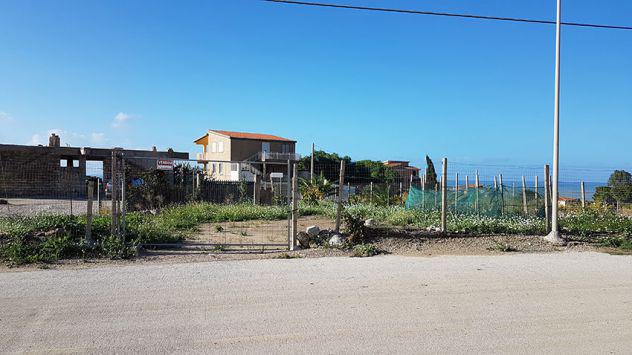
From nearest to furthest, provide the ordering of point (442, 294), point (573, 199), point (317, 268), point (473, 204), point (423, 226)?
point (442, 294) < point (317, 268) < point (423, 226) < point (473, 204) < point (573, 199)

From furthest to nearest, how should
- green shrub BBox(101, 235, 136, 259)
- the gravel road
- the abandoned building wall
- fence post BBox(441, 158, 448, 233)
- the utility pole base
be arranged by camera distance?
the abandoned building wall, fence post BBox(441, 158, 448, 233), the utility pole base, green shrub BBox(101, 235, 136, 259), the gravel road

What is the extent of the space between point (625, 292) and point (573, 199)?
16023 millimetres

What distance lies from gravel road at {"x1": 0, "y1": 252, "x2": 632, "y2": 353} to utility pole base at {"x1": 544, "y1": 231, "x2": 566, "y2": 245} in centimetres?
259

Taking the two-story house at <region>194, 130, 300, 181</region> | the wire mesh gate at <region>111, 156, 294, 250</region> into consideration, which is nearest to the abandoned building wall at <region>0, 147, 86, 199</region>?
the wire mesh gate at <region>111, 156, 294, 250</region>

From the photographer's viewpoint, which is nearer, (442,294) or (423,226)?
(442,294)

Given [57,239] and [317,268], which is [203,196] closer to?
[57,239]

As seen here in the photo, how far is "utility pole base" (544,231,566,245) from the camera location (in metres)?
11.8

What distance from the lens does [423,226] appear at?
46.8 feet

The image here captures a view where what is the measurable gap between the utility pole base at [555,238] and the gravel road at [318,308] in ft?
8.51

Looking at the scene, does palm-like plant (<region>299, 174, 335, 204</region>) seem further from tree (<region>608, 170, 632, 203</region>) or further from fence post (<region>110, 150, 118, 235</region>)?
fence post (<region>110, 150, 118, 235</region>)

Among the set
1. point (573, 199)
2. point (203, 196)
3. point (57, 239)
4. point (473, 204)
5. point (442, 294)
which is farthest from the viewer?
point (573, 199)

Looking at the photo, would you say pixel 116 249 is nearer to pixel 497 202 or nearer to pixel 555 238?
pixel 555 238

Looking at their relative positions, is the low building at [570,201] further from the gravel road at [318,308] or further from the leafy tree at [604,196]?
the gravel road at [318,308]

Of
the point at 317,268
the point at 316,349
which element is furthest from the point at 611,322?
the point at 317,268
